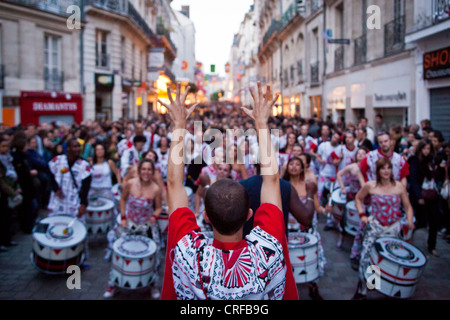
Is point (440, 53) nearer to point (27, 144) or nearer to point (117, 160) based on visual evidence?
point (117, 160)

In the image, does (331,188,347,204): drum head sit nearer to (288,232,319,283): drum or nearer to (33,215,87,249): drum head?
(288,232,319,283): drum

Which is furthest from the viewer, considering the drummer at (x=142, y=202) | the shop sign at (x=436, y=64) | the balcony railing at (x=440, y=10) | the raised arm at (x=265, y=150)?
the shop sign at (x=436, y=64)

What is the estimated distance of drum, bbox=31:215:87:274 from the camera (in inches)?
198

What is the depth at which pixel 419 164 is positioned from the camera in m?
6.46

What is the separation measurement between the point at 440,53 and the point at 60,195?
31.6 ft

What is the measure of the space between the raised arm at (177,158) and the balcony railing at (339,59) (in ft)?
57.1

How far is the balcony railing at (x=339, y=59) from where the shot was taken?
1811cm

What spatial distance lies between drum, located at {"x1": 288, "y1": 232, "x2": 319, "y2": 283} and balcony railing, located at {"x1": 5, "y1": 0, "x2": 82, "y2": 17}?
17.1 m

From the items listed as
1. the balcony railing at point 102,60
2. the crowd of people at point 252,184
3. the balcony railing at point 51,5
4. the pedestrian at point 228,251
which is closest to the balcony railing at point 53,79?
the balcony railing at point 51,5

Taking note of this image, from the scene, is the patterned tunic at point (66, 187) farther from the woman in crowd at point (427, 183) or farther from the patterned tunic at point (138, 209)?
the woman in crowd at point (427, 183)

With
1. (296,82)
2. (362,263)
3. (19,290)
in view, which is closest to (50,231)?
(19,290)

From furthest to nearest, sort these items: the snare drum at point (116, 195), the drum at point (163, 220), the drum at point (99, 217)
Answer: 1. the snare drum at point (116, 195)
2. the drum at point (99, 217)
3. the drum at point (163, 220)

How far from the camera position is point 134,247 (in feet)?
15.3

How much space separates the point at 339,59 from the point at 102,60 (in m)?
13.1
